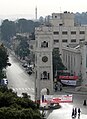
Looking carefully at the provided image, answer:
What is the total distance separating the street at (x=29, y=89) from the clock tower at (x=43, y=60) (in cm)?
313

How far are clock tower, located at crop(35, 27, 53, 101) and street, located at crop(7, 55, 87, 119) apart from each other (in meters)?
3.13

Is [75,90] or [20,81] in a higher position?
[75,90]

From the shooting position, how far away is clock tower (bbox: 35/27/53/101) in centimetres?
5184

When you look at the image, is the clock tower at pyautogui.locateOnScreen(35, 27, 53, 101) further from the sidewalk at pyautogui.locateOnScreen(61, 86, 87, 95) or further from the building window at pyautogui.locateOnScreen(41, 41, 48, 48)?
the sidewalk at pyautogui.locateOnScreen(61, 86, 87, 95)

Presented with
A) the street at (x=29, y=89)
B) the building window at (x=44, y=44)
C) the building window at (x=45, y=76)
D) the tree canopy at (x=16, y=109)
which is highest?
the building window at (x=44, y=44)

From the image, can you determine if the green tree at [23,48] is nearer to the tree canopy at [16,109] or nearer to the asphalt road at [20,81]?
the asphalt road at [20,81]

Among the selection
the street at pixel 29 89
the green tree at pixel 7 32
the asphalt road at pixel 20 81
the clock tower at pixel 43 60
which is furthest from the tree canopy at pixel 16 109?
the green tree at pixel 7 32

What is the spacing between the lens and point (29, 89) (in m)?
67.0

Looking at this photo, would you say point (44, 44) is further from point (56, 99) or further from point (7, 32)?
point (7, 32)

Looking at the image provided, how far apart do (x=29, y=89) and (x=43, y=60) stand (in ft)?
48.7

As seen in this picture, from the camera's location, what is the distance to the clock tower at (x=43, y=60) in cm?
5184

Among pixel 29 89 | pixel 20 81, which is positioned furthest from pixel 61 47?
pixel 29 89

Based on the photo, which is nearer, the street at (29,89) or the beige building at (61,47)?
the street at (29,89)

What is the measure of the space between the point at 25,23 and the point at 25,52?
74330 millimetres
